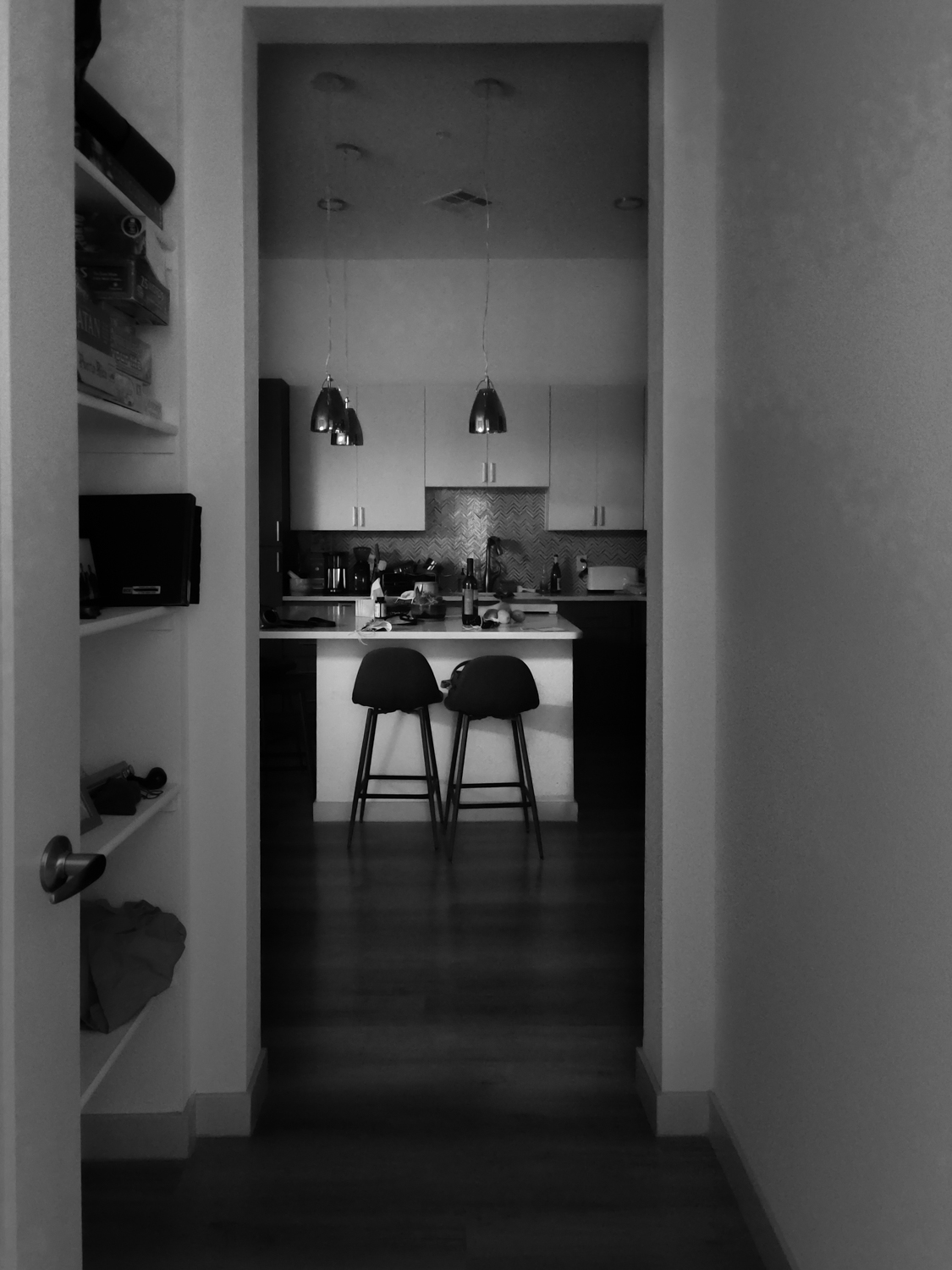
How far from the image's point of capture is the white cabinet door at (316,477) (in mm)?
7258

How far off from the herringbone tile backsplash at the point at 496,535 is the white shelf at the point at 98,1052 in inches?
223

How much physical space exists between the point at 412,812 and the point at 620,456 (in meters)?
3.45

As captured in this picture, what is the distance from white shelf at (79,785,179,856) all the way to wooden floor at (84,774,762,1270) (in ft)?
2.46

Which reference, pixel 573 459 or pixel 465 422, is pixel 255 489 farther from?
pixel 573 459

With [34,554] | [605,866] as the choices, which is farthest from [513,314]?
[34,554]

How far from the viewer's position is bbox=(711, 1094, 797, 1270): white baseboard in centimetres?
179

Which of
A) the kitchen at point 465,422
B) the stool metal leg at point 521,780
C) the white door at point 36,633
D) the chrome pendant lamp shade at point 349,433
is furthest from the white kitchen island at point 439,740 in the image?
the white door at point 36,633

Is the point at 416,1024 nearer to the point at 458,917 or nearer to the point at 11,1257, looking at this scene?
the point at 458,917

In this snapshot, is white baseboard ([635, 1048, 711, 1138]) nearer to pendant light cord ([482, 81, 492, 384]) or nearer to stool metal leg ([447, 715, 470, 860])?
stool metal leg ([447, 715, 470, 860])

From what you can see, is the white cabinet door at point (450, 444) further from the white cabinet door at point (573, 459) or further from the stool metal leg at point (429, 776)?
the stool metal leg at point (429, 776)

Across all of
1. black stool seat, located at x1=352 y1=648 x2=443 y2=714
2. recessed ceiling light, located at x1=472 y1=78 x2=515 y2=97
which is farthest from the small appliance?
recessed ceiling light, located at x1=472 y1=78 x2=515 y2=97

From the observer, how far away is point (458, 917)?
3662 mm

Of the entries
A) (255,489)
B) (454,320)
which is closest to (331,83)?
(255,489)

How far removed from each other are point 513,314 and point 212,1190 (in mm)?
6259
